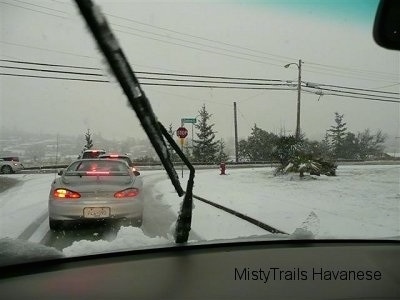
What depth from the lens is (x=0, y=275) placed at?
284 cm

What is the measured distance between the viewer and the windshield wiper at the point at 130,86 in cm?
232

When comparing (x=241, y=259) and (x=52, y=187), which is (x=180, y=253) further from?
(x=52, y=187)

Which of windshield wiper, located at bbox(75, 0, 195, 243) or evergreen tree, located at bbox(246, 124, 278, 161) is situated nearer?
windshield wiper, located at bbox(75, 0, 195, 243)

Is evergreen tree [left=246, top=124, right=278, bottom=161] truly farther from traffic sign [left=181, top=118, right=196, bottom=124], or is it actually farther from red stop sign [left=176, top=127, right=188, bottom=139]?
red stop sign [left=176, top=127, right=188, bottom=139]

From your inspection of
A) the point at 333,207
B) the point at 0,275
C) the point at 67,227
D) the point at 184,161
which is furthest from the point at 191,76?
the point at 333,207

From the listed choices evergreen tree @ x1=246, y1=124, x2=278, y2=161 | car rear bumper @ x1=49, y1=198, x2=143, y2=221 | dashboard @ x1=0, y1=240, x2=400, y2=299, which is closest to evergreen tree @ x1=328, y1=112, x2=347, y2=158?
evergreen tree @ x1=246, y1=124, x2=278, y2=161

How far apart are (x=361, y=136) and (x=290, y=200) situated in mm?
2972

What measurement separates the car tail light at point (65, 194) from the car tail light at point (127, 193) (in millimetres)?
608

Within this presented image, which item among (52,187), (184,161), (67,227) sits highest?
(184,161)

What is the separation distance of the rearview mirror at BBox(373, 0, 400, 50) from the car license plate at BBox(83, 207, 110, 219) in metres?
5.43

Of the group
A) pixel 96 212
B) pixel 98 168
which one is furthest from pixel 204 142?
pixel 98 168

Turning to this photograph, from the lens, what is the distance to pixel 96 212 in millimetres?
6949

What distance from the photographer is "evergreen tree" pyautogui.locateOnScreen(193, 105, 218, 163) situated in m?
4.12

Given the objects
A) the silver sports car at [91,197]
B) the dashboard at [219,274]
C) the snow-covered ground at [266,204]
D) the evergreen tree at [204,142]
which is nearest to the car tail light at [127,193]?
the silver sports car at [91,197]
